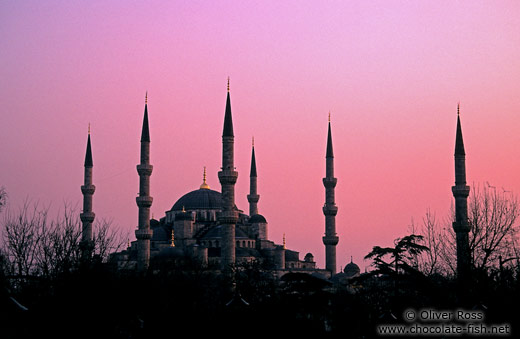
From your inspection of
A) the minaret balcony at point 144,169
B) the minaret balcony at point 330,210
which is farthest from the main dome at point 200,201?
the minaret balcony at point 330,210

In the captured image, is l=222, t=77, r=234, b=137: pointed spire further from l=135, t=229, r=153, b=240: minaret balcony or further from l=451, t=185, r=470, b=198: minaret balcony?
l=451, t=185, r=470, b=198: minaret balcony

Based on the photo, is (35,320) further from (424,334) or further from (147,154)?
(147,154)

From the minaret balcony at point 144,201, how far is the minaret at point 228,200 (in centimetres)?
648

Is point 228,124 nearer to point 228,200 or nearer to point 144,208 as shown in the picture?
point 228,200

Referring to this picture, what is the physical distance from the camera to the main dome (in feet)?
202

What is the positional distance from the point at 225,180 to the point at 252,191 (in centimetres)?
1713

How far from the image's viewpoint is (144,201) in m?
49.0

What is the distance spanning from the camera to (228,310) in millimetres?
9922

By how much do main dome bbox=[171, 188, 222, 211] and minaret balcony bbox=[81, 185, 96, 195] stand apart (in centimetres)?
1007

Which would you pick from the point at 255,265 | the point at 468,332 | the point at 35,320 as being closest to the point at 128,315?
the point at 35,320

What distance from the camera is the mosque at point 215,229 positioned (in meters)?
45.0

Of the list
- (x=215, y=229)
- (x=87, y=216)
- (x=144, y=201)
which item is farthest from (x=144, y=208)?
(x=215, y=229)

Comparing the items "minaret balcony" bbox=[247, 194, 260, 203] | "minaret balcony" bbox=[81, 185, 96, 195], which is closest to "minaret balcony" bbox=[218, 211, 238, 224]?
"minaret balcony" bbox=[81, 185, 96, 195]

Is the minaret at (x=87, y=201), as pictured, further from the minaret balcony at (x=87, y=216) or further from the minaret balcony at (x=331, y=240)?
the minaret balcony at (x=331, y=240)
